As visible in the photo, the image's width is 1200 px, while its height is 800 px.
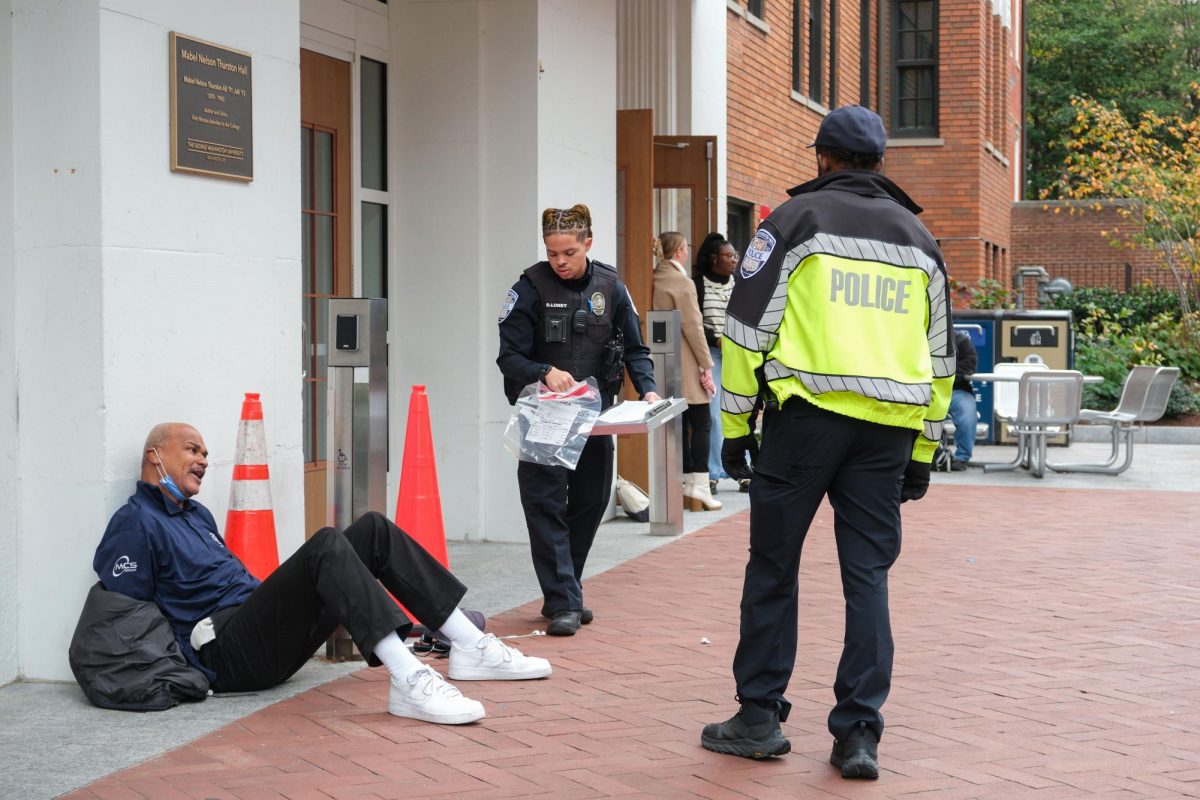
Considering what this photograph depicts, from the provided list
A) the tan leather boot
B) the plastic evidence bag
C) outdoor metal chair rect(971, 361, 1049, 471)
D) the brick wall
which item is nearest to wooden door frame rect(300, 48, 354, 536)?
the plastic evidence bag

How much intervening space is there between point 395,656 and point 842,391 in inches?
68.4

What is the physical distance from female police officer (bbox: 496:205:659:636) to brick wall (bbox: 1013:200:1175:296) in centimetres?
3101

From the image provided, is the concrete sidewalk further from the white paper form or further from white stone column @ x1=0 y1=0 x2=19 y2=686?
the white paper form

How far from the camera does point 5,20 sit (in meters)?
5.73

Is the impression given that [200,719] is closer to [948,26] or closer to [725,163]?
[725,163]

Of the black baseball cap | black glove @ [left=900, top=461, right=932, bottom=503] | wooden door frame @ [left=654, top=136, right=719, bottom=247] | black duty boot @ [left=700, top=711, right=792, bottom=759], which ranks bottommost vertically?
black duty boot @ [left=700, top=711, right=792, bottom=759]

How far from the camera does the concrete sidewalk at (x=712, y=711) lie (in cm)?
461

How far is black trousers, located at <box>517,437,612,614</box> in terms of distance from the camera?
6.77 m

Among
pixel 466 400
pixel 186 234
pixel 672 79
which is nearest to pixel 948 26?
pixel 672 79

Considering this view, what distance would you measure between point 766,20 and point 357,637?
42.7ft

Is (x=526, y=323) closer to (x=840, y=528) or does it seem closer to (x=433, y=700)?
(x=433, y=700)

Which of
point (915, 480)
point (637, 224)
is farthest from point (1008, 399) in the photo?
point (915, 480)

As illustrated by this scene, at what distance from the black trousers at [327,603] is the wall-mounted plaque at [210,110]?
1.67 m

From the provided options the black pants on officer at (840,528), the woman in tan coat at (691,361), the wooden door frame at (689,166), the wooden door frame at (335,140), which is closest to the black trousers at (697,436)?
the woman in tan coat at (691,361)
